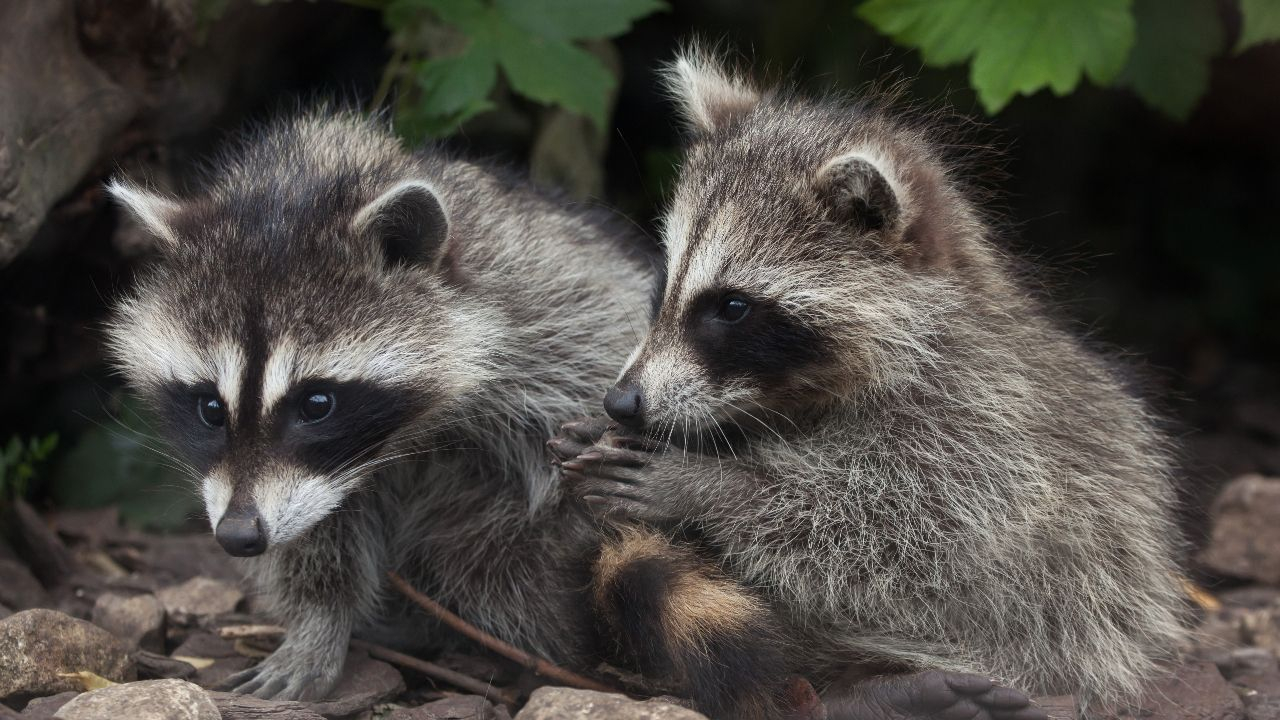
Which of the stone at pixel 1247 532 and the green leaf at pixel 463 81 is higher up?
the green leaf at pixel 463 81

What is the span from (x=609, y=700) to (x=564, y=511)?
0.98 meters

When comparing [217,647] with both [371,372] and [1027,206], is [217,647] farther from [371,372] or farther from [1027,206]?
[1027,206]

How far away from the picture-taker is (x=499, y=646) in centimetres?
359

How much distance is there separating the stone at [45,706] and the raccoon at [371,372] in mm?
511

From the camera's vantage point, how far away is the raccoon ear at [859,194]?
3244 millimetres

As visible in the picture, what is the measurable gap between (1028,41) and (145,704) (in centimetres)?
304

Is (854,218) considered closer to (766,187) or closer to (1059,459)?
(766,187)

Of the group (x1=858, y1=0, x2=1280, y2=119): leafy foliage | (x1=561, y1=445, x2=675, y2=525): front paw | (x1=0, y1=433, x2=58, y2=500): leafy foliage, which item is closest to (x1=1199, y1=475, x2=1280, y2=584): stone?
(x1=858, y1=0, x2=1280, y2=119): leafy foliage

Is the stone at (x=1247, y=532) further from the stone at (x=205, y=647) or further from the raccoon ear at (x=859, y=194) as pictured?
the stone at (x=205, y=647)

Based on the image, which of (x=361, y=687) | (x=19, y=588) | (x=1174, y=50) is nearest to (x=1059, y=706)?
(x=361, y=687)

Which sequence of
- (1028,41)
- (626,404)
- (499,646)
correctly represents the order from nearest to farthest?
(626,404), (499,646), (1028,41)

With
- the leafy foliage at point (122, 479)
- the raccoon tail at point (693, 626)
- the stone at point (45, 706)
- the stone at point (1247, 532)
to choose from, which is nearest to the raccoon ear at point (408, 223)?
the raccoon tail at point (693, 626)

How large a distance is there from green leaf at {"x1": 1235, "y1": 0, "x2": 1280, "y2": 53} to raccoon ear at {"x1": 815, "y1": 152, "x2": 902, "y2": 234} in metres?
1.59

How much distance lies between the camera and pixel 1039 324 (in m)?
3.70
